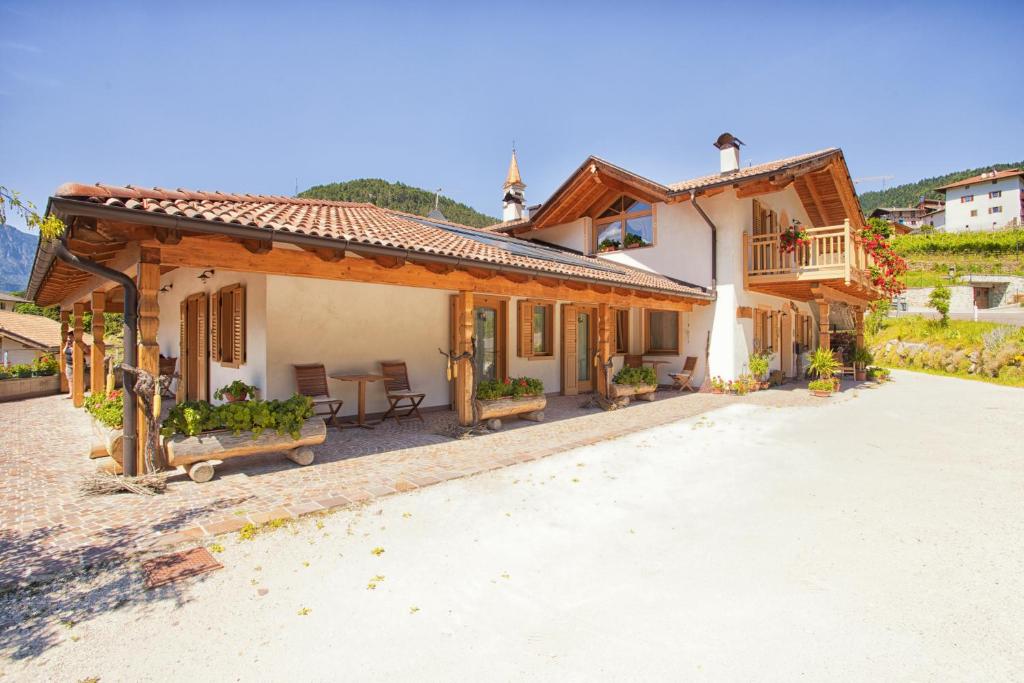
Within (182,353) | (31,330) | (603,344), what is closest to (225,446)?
(182,353)

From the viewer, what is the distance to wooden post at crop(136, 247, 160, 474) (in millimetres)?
4754

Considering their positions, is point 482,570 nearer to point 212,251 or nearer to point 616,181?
point 212,251

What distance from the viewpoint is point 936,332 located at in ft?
69.1

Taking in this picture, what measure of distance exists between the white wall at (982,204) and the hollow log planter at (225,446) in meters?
70.7

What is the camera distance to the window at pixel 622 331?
45.3ft

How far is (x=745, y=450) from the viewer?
6785 millimetres

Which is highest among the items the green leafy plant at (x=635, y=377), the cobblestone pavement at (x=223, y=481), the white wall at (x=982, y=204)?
the white wall at (x=982, y=204)

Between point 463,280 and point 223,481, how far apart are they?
4.02 m

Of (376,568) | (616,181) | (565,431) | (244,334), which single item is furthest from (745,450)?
(616,181)

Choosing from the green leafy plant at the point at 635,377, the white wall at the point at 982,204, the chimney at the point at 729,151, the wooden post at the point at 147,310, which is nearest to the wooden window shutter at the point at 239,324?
the wooden post at the point at 147,310

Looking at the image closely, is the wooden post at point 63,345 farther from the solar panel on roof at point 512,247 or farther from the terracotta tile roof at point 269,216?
the solar panel on roof at point 512,247

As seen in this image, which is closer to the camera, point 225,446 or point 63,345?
point 225,446

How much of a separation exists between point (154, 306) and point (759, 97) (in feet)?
44.8

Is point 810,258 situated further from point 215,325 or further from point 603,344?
point 215,325
